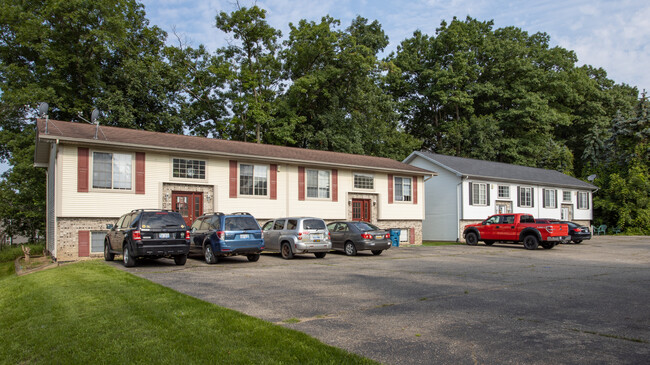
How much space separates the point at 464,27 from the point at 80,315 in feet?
187

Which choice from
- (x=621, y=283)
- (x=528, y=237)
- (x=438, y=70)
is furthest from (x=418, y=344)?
(x=438, y=70)

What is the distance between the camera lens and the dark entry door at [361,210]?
86.3ft

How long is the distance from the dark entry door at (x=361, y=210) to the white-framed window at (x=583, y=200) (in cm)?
2566

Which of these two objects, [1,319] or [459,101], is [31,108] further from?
[459,101]

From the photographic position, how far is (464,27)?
55719mm

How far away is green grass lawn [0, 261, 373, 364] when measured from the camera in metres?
4.99

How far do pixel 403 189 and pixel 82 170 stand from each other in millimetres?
17726

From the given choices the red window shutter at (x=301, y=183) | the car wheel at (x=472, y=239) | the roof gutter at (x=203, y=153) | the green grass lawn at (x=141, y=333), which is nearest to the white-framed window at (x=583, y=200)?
the car wheel at (x=472, y=239)

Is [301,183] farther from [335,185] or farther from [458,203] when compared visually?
[458,203]

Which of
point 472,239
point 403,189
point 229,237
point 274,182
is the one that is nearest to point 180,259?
point 229,237

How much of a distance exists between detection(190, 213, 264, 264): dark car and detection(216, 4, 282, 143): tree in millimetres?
22650

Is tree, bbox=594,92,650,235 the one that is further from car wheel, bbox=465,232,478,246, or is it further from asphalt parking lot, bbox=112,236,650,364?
asphalt parking lot, bbox=112,236,650,364

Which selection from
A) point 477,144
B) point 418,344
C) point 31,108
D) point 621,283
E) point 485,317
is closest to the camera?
point 418,344

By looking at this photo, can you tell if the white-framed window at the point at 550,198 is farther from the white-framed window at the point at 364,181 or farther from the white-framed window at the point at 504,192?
the white-framed window at the point at 364,181
